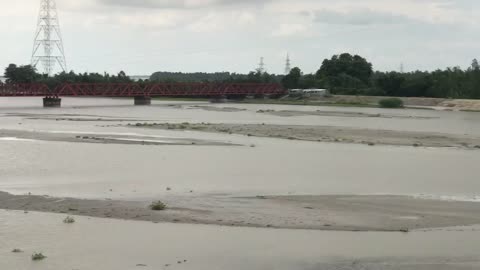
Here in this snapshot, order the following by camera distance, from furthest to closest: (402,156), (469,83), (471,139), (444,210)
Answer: (469,83), (471,139), (402,156), (444,210)

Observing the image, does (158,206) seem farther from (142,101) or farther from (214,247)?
(142,101)

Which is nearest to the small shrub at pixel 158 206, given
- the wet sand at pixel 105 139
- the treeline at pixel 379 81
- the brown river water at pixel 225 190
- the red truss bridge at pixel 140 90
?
the brown river water at pixel 225 190

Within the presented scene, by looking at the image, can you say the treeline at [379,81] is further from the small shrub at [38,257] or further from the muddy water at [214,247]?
the small shrub at [38,257]

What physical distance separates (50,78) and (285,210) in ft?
499

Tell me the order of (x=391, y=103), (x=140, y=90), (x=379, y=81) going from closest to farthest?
(x=391, y=103) < (x=140, y=90) < (x=379, y=81)

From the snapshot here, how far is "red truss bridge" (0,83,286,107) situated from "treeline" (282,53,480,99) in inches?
384

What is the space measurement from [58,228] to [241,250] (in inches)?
163

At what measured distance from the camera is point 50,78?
15875cm

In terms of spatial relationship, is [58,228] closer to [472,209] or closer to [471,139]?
[472,209]

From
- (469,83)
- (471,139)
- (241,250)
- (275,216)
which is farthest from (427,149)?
(469,83)

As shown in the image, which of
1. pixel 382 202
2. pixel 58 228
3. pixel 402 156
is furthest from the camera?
pixel 402 156

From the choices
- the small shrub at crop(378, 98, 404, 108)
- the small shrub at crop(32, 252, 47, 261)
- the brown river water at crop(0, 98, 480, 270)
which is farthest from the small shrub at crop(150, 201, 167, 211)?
the small shrub at crop(378, 98, 404, 108)

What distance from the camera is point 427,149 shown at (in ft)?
119

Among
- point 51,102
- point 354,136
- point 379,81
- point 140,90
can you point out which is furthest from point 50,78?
point 354,136
